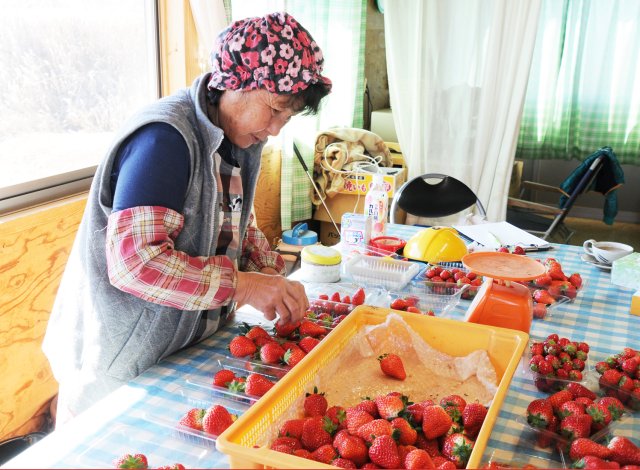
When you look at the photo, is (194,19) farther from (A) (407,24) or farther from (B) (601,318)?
(B) (601,318)

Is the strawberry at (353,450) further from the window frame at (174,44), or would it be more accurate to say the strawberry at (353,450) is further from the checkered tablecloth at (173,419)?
the window frame at (174,44)

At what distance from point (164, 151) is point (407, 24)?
10.6 feet

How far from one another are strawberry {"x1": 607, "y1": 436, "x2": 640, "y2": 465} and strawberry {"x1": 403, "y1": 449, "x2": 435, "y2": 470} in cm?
30

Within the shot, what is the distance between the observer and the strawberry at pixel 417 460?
2.94 ft

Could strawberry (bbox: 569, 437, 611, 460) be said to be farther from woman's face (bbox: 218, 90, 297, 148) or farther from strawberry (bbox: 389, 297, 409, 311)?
woman's face (bbox: 218, 90, 297, 148)

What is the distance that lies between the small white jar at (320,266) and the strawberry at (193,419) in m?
0.82

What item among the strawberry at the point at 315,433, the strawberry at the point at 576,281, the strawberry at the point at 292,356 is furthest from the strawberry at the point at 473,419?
the strawberry at the point at 576,281

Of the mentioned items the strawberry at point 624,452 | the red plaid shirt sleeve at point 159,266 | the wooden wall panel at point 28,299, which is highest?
the red plaid shirt sleeve at point 159,266

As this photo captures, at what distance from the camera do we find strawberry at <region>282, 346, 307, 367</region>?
1.21 meters

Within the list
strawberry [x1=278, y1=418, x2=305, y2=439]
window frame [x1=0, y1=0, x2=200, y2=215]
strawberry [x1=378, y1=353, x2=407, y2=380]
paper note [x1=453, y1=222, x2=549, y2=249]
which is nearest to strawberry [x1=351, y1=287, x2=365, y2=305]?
strawberry [x1=378, y1=353, x2=407, y2=380]

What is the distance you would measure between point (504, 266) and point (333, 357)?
1.61 ft

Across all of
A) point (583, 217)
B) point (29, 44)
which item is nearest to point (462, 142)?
point (583, 217)

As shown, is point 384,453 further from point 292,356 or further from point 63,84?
point 63,84

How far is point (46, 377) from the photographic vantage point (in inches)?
92.6
